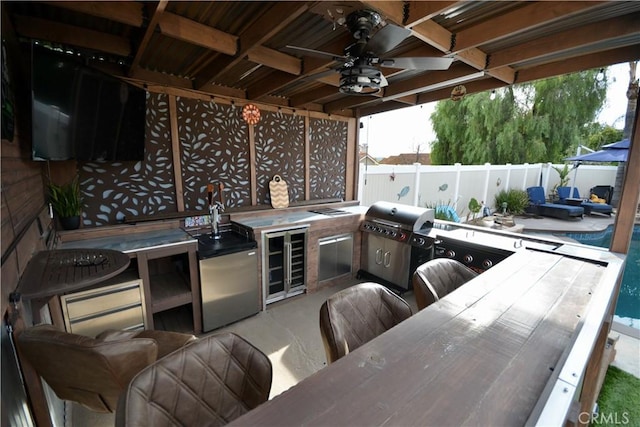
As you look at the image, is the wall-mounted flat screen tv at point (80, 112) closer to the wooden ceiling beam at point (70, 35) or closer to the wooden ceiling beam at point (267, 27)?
the wooden ceiling beam at point (70, 35)

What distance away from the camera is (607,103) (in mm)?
8508

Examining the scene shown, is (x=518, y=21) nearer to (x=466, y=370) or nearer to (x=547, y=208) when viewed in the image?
(x=466, y=370)

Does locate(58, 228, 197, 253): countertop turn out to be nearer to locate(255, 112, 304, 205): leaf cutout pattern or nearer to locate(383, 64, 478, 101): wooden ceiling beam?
locate(255, 112, 304, 205): leaf cutout pattern

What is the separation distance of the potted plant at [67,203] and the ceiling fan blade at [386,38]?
2.79 m

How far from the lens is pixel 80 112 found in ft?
6.70

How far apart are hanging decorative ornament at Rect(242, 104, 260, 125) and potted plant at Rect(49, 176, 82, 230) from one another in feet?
6.12

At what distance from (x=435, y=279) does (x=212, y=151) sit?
2839 millimetres

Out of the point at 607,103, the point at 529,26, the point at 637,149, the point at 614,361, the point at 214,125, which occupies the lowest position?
the point at 614,361

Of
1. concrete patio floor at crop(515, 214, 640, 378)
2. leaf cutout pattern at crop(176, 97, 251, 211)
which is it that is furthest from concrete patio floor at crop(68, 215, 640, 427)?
leaf cutout pattern at crop(176, 97, 251, 211)

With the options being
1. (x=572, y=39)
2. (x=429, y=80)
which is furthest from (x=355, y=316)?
(x=429, y=80)

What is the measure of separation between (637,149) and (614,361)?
6.62ft

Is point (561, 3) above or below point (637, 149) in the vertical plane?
above

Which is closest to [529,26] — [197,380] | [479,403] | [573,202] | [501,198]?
[479,403]

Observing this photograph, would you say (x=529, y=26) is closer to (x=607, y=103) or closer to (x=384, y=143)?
(x=607, y=103)
